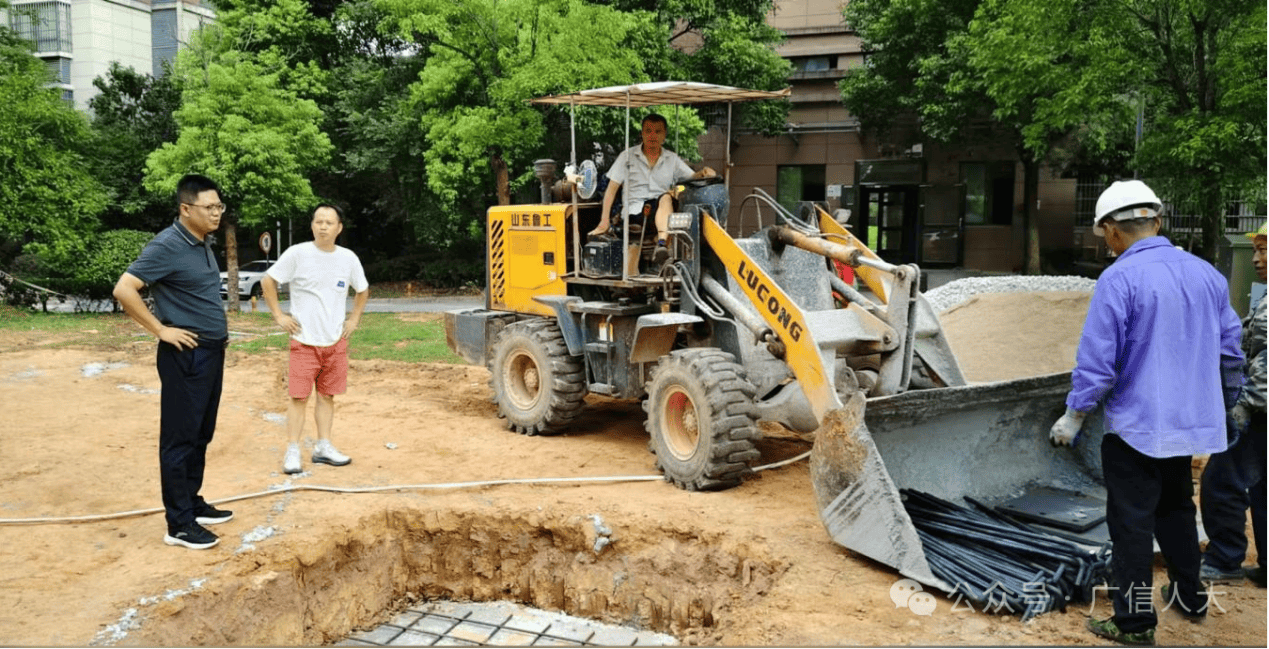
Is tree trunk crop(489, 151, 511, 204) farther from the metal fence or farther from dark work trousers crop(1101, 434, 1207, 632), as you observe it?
dark work trousers crop(1101, 434, 1207, 632)

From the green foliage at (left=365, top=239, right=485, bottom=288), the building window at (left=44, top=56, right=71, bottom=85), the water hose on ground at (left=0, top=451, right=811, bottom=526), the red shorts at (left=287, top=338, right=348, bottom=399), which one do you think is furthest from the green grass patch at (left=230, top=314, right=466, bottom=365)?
the building window at (left=44, top=56, right=71, bottom=85)

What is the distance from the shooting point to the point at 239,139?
18672 mm

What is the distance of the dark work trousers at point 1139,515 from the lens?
14.7 feet

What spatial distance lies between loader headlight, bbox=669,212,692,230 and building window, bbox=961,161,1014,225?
879 inches

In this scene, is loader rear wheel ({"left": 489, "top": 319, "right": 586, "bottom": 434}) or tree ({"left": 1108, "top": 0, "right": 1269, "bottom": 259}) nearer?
loader rear wheel ({"left": 489, "top": 319, "right": 586, "bottom": 434})

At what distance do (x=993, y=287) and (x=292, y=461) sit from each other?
23.4ft

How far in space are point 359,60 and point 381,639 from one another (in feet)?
76.3

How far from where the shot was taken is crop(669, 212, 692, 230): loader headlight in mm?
7680

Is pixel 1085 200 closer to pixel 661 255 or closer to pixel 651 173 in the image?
pixel 651 173

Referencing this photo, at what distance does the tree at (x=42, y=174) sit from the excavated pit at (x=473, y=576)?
1600 cm

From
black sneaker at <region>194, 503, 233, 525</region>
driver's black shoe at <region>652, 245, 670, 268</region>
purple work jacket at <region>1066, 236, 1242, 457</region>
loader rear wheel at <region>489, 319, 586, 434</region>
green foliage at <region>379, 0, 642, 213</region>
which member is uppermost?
green foliage at <region>379, 0, 642, 213</region>

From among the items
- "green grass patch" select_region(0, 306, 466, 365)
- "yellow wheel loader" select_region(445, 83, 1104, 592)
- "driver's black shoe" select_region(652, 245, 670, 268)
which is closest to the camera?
"yellow wheel loader" select_region(445, 83, 1104, 592)

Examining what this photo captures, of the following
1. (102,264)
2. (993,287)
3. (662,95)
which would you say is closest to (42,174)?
(102,264)

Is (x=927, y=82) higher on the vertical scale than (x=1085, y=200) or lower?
higher
